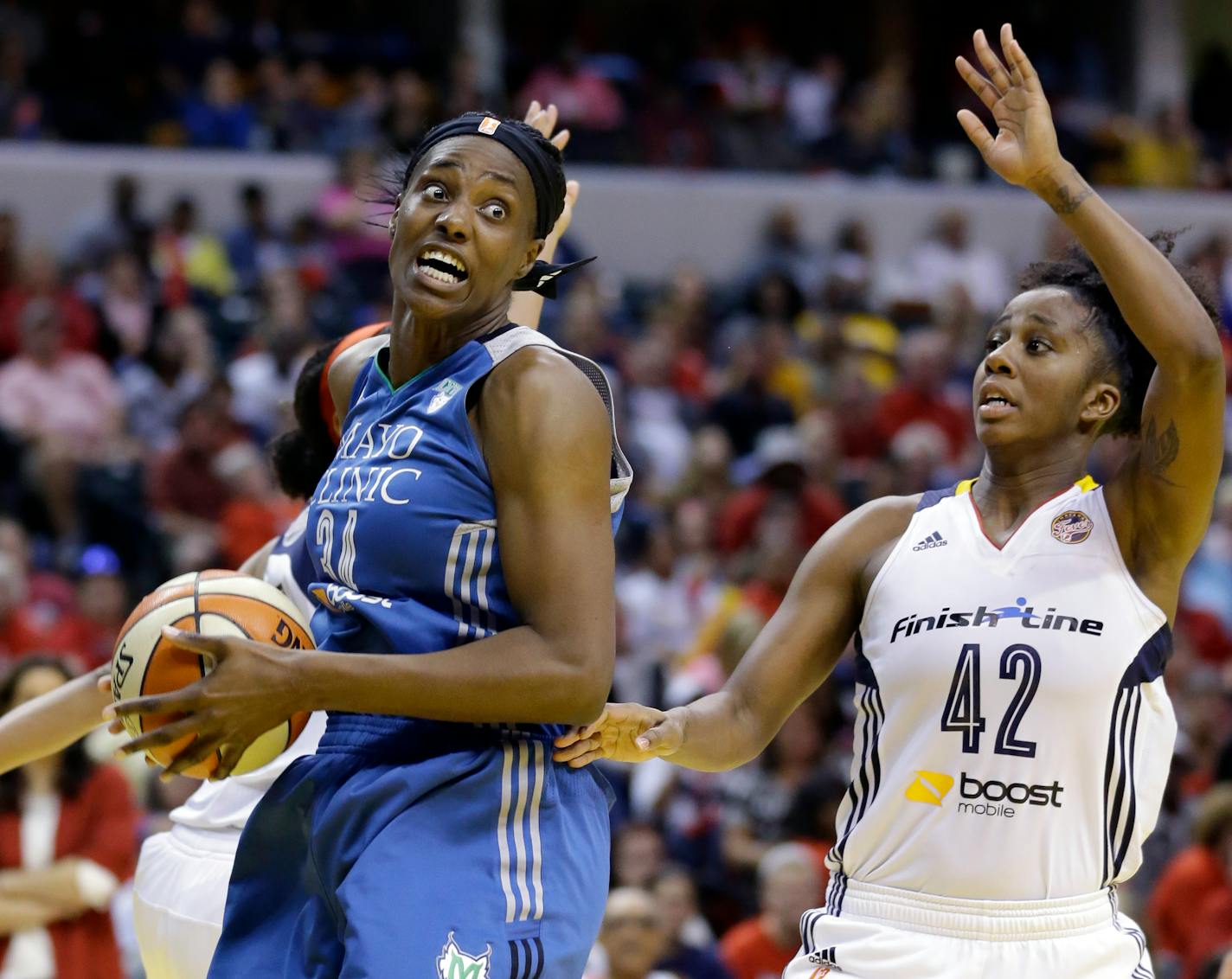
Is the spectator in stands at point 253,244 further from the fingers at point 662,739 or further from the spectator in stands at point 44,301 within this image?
the fingers at point 662,739

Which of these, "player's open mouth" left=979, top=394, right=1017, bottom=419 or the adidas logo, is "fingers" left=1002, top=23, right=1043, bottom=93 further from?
the adidas logo

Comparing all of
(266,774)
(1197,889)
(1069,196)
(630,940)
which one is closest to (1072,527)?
(1069,196)

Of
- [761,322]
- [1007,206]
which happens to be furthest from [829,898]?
[1007,206]

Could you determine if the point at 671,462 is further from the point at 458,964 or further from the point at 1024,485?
the point at 458,964

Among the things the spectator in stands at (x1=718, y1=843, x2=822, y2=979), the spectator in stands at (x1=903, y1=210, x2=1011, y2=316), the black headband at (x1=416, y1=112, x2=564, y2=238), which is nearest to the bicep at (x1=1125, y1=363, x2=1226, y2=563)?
Result: the black headband at (x1=416, y1=112, x2=564, y2=238)

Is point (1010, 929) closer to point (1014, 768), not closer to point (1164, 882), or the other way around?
point (1014, 768)

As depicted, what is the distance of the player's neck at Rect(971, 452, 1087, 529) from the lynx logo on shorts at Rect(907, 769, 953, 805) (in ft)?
1.77

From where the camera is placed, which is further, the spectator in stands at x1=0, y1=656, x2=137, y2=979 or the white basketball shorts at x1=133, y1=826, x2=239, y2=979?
the spectator in stands at x1=0, y1=656, x2=137, y2=979

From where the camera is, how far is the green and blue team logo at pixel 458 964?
2.91 metres

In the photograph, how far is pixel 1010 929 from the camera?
3.53 meters

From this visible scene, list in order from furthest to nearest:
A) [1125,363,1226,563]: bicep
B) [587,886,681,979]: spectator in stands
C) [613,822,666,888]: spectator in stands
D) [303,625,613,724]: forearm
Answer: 1. [613,822,666,888]: spectator in stands
2. [587,886,681,979]: spectator in stands
3. [1125,363,1226,563]: bicep
4. [303,625,613,724]: forearm

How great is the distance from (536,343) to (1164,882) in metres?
5.72

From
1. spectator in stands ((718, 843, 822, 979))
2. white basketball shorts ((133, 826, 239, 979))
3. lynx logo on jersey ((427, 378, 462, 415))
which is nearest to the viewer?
lynx logo on jersey ((427, 378, 462, 415))

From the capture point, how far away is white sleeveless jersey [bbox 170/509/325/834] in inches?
163
